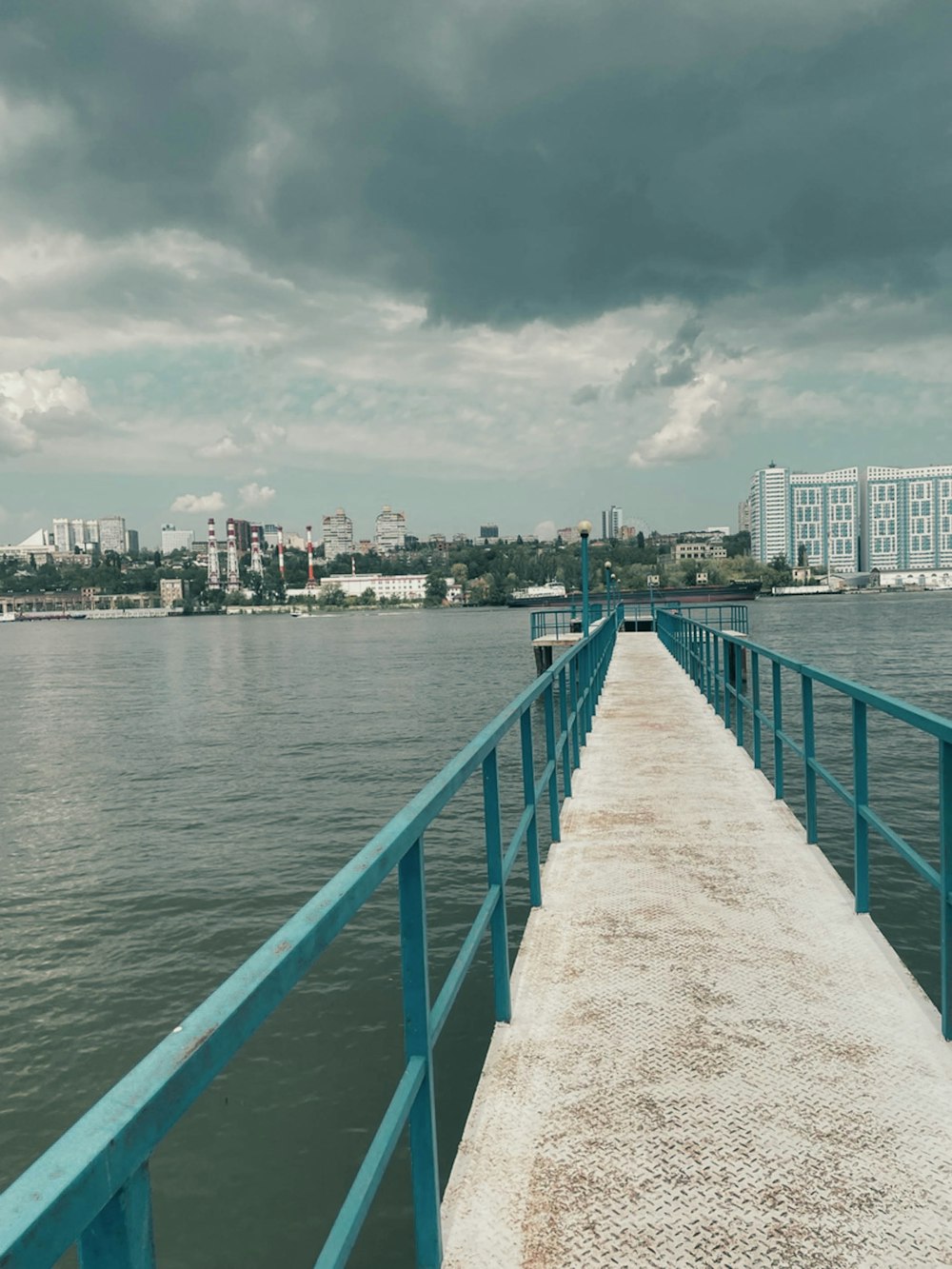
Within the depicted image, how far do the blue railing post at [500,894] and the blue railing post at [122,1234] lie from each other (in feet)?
9.40

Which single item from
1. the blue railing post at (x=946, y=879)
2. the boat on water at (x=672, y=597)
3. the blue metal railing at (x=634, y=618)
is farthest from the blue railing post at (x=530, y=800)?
the boat on water at (x=672, y=597)

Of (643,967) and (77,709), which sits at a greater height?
(643,967)

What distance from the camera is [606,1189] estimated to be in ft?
9.14

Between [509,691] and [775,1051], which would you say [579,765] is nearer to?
[775,1051]

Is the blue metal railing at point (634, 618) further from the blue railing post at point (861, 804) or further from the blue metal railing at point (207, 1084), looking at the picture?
the blue metal railing at point (207, 1084)

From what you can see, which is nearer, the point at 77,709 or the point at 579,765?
the point at 579,765

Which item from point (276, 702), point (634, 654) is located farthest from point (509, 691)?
point (634, 654)

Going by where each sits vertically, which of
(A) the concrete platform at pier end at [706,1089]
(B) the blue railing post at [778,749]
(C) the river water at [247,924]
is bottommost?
(C) the river water at [247,924]

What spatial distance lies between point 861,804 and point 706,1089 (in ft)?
7.48

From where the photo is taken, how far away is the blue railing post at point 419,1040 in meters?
2.50

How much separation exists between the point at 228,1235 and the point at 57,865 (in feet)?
31.5

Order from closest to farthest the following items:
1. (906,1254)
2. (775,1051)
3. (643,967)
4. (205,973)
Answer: (906,1254) < (775,1051) < (643,967) < (205,973)

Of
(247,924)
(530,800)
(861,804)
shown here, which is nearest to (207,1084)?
(530,800)

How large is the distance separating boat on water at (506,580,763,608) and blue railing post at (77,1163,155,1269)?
10062cm
